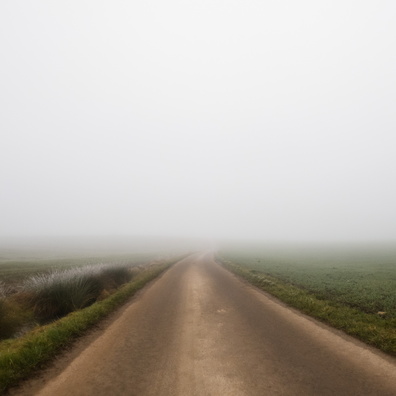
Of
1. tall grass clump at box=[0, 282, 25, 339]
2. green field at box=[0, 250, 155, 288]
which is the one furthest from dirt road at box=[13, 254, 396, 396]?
green field at box=[0, 250, 155, 288]

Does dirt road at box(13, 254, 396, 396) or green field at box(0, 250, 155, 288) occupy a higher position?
dirt road at box(13, 254, 396, 396)

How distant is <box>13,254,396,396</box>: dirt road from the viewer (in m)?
5.96

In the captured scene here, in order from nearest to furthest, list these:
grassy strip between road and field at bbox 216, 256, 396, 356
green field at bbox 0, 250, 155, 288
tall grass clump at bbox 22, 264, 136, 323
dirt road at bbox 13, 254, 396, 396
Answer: dirt road at bbox 13, 254, 396, 396 → grassy strip between road and field at bbox 216, 256, 396, 356 → tall grass clump at bbox 22, 264, 136, 323 → green field at bbox 0, 250, 155, 288

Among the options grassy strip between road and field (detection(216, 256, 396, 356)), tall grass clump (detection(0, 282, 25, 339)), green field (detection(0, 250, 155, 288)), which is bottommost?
green field (detection(0, 250, 155, 288))

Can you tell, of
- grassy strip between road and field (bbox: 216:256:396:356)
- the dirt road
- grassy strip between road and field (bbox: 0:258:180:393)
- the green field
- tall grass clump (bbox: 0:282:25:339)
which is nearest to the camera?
the dirt road

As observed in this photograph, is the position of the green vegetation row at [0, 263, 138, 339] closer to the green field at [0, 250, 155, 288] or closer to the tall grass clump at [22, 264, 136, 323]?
the tall grass clump at [22, 264, 136, 323]

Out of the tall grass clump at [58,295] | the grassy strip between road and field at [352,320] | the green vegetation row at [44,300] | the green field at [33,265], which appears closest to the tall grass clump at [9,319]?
the green vegetation row at [44,300]

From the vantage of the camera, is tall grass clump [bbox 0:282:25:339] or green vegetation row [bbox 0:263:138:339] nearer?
tall grass clump [bbox 0:282:25:339]

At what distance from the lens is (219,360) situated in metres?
7.43

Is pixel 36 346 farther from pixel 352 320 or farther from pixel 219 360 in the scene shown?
pixel 352 320

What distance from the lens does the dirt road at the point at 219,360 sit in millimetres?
5965

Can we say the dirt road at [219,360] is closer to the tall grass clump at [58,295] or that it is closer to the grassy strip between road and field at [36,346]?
the grassy strip between road and field at [36,346]

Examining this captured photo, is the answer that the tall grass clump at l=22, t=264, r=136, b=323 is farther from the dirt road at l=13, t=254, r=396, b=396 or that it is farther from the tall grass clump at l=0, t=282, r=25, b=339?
the dirt road at l=13, t=254, r=396, b=396

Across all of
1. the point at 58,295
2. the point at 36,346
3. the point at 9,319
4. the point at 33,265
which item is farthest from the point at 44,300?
the point at 33,265
